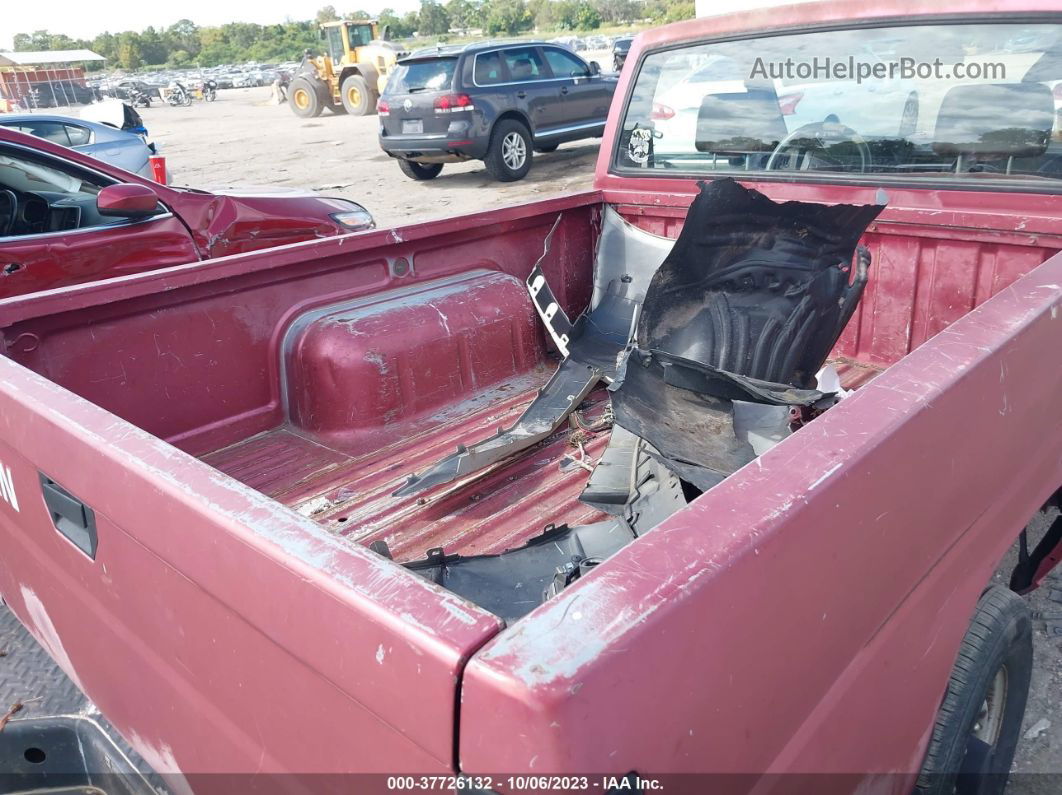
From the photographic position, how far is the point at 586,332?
3.21m

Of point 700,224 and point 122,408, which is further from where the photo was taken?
point 700,224

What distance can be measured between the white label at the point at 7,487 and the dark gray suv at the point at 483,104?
10194 mm

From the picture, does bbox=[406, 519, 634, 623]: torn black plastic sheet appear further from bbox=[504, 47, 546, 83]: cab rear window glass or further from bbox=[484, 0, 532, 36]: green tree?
bbox=[484, 0, 532, 36]: green tree

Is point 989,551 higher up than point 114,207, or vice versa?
point 114,207

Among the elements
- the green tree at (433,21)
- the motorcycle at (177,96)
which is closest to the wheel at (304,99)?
the motorcycle at (177,96)

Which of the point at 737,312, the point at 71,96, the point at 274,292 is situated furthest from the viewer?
the point at 71,96

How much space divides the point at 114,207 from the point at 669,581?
381cm

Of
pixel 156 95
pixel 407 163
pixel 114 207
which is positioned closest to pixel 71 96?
pixel 156 95

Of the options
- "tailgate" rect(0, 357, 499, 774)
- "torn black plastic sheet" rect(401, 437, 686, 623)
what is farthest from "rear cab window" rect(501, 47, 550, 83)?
"tailgate" rect(0, 357, 499, 774)

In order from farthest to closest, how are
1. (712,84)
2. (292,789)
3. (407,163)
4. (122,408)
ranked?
(407,163) → (712,84) → (122,408) → (292,789)

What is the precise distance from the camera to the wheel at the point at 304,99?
24.0 meters

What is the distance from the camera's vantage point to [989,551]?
1.67 meters

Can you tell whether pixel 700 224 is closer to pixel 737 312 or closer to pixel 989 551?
pixel 737 312

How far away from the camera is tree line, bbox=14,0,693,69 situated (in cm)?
7125
